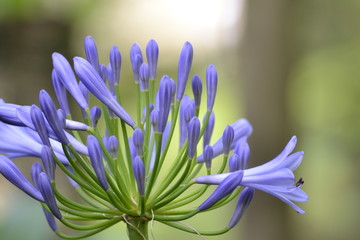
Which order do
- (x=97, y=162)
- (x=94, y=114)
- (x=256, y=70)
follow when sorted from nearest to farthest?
(x=97, y=162)
(x=94, y=114)
(x=256, y=70)

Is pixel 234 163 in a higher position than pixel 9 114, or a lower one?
lower

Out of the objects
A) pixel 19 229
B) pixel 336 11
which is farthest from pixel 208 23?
pixel 19 229

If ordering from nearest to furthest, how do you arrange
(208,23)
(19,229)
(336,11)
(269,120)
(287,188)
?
1. (287,188)
2. (19,229)
3. (269,120)
4. (336,11)
5. (208,23)

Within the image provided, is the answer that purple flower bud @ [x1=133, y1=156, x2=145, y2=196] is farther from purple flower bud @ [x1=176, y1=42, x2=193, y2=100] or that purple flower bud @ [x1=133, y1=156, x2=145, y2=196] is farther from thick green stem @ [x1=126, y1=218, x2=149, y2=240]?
purple flower bud @ [x1=176, y1=42, x2=193, y2=100]

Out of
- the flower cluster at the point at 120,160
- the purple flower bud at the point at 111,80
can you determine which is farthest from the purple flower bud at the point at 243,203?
the purple flower bud at the point at 111,80

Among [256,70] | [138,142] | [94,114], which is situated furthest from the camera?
[256,70]

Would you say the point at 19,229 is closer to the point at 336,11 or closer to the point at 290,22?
the point at 290,22

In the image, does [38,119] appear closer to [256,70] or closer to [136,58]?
[136,58]

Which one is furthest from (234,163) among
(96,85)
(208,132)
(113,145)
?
(96,85)
